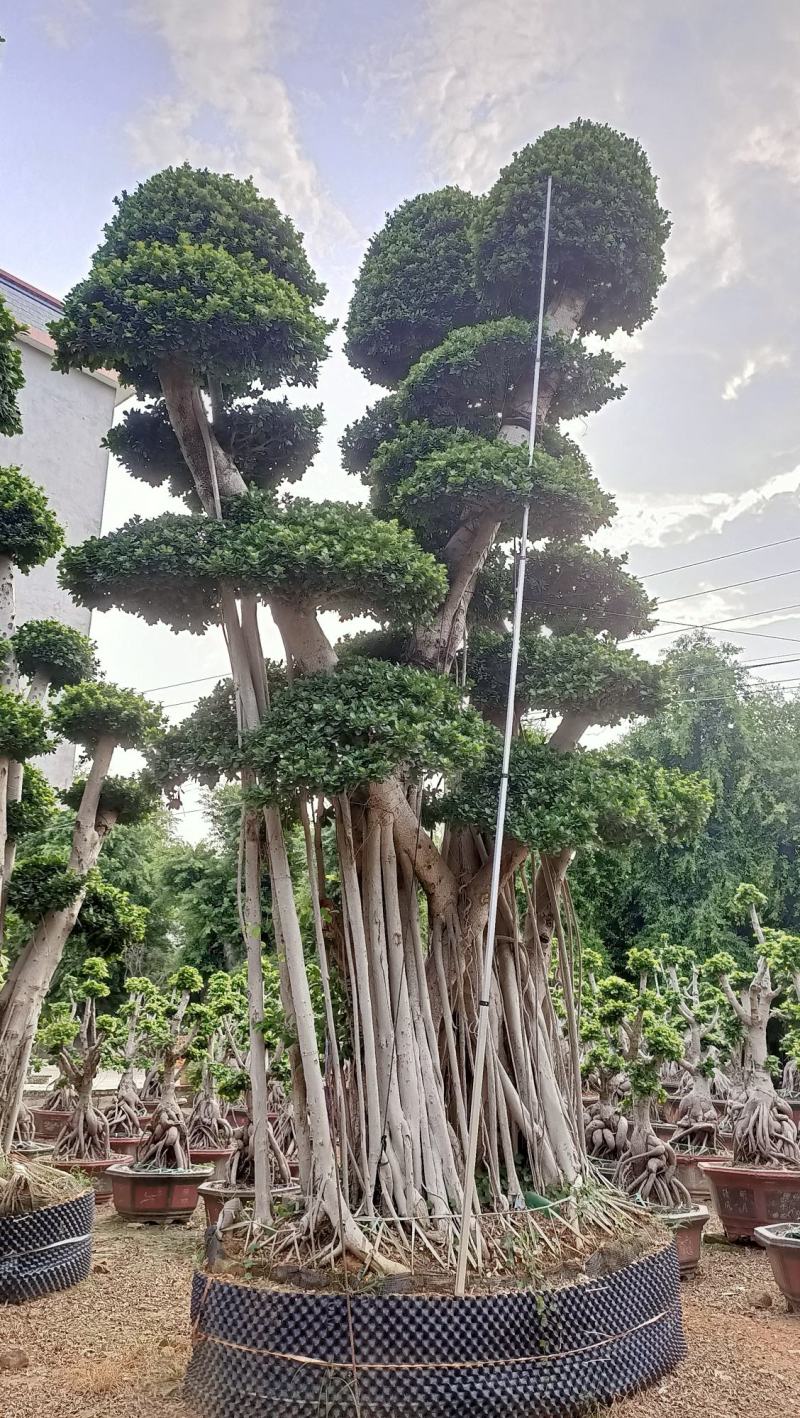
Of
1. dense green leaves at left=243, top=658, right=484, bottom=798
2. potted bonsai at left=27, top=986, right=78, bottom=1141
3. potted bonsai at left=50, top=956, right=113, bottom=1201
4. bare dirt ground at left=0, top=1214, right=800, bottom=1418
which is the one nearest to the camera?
bare dirt ground at left=0, top=1214, right=800, bottom=1418

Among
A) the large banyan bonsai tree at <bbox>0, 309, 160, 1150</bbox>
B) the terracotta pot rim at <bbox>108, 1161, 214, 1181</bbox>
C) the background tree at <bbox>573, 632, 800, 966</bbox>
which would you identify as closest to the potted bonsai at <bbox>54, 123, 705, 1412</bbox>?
the large banyan bonsai tree at <bbox>0, 309, 160, 1150</bbox>

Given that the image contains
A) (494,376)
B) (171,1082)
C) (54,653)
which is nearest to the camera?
(494,376)

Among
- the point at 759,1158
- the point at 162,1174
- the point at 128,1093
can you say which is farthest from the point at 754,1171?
the point at 128,1093

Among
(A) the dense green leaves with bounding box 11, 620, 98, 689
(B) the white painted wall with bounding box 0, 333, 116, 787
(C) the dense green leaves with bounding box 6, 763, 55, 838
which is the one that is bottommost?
(C) the dense green leaves with bounding box 6, 763, 55, 838

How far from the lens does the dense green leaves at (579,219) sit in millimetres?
5426

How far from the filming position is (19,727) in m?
5.00

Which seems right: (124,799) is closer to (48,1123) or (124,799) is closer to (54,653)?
(54,653)

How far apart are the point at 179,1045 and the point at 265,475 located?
4.93 meters

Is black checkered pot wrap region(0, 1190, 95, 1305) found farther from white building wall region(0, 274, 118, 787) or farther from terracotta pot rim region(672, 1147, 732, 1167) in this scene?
white building wall region(0, 274, 118, 787)

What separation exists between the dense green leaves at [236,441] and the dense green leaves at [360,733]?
172 cm

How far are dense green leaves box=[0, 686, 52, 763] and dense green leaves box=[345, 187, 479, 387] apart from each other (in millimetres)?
3101

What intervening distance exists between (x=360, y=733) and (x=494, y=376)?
2644mm

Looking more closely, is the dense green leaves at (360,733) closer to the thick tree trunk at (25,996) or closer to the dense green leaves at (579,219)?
the thick tree trunk at (25,996)

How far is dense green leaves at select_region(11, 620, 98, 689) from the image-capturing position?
5918mm
